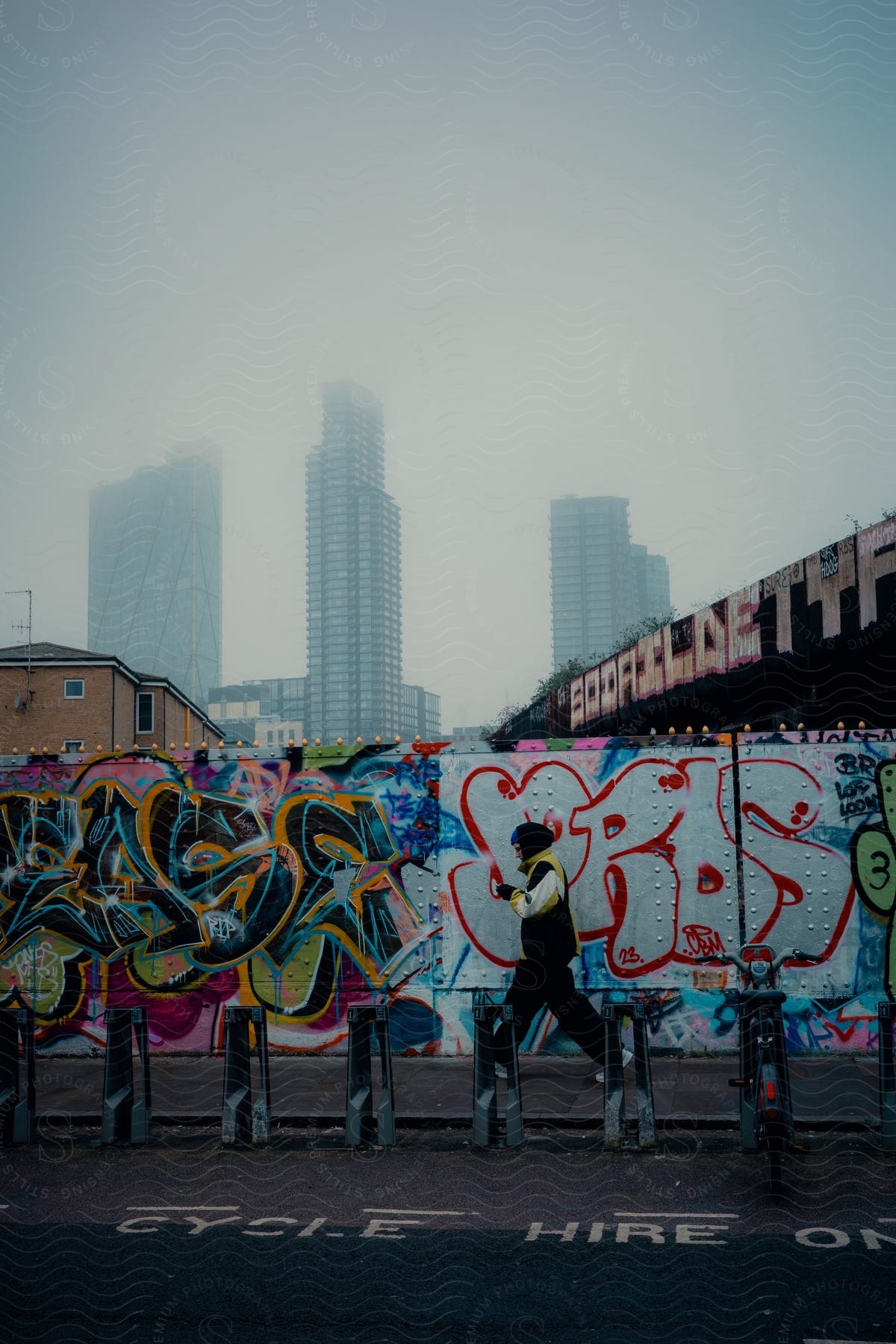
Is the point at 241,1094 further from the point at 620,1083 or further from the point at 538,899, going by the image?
the point at 538,899

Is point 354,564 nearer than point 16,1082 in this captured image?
No

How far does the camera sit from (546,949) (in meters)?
10.3

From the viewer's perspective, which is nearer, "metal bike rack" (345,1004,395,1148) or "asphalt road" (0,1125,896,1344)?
"asphalt road" (0,1125,896,1344)

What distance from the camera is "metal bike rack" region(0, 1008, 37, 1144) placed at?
852 cm

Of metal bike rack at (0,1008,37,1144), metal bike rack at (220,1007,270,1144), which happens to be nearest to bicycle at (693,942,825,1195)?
metal bike rack at (220,1007,270,1144)

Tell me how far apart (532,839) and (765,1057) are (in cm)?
366

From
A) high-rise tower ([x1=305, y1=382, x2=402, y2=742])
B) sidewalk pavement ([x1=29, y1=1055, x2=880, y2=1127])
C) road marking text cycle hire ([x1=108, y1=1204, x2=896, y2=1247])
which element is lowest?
sidewalk pavement ([x1=29, y1=1055, x2=880, y2=1127])

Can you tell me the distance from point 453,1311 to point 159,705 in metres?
67.6

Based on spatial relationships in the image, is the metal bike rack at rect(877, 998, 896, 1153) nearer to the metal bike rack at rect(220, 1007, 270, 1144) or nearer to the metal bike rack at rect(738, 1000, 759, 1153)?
the metal bike rack at rect(738, 1000, 759, 1153)

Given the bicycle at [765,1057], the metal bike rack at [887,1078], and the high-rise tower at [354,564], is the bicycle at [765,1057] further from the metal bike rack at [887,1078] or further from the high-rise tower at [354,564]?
the high-rise tower at [354,564]

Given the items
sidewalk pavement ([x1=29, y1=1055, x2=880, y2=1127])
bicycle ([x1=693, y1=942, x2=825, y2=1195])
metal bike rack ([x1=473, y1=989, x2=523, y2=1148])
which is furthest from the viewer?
sidewalk pavement ([x1=29, y1=1055, x2=880, y2=1127])

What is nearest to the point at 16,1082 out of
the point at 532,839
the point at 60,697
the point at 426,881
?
the point at 426,881

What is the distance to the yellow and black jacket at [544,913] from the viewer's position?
10.2 m

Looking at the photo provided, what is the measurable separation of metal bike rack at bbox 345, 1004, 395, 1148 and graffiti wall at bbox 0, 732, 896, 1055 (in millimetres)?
3002
